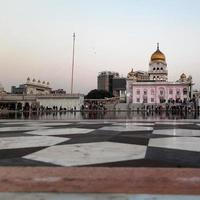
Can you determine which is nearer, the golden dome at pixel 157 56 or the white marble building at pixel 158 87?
the golden dome at pixel 157 56

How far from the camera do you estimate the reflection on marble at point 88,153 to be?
6.15 metres

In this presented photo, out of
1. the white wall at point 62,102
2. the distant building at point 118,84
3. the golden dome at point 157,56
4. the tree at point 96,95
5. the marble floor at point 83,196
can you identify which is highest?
the golden dome at point 157,56

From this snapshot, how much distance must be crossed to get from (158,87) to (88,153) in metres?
112

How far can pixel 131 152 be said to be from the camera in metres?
7.08

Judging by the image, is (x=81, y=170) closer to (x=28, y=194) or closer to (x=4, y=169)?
(x=4, y=169)

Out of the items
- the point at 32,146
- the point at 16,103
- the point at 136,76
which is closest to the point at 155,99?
the point at 136,76

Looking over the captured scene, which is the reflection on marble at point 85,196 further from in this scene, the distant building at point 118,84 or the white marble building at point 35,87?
the distant building at point 118,84

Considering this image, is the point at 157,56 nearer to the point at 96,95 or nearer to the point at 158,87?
the point at 158,87

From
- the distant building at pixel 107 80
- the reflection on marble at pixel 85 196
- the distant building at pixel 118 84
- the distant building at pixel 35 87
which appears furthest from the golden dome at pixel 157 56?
the reflection on marble at pixel 85 196

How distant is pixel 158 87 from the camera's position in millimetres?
117625

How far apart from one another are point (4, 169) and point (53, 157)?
1.19 meters

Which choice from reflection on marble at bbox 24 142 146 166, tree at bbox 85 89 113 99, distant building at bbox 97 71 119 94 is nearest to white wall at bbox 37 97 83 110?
tree at bbox 85 89 113 99

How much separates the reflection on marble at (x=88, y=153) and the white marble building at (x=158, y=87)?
10867 cm

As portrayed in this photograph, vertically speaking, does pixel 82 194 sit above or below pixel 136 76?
Answer: below
